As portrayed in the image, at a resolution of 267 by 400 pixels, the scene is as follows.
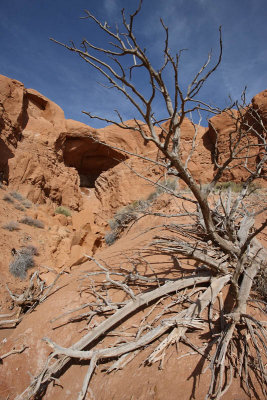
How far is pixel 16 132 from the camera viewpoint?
36.9 feet


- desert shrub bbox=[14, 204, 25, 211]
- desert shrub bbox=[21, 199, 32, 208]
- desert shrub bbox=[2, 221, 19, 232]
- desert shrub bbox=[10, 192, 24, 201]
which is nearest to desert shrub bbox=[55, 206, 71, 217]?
desert shrub bbox=[21, 199, 32, 208]

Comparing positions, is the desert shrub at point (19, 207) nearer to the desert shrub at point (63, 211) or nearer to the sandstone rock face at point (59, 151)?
the sandstone rock face at point (59, 151)

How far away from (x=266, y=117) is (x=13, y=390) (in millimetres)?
13798

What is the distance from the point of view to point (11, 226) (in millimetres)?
6730

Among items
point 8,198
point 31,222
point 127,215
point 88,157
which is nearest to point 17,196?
point 8,198

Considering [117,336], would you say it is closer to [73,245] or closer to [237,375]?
[237,375]

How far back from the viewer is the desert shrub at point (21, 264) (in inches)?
199

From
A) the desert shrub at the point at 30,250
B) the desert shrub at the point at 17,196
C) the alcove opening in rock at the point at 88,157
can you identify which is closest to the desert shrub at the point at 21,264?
the desert shrub at the point at 30,250

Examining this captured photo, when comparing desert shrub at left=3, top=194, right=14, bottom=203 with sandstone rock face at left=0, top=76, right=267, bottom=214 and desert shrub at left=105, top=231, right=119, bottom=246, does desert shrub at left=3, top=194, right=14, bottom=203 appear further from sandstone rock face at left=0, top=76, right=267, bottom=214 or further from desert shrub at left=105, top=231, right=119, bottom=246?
desert shrub at left=105, top=231, right=119, bottom=246

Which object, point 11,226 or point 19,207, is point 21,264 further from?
point 19,207

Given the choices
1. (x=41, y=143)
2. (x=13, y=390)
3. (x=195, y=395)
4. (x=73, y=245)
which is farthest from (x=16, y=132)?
(x=195, y=395)

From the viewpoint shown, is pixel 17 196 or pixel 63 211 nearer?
pixel 17 196

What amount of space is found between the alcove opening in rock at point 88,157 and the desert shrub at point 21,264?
10.5 meters

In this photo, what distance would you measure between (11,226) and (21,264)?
195 cm
